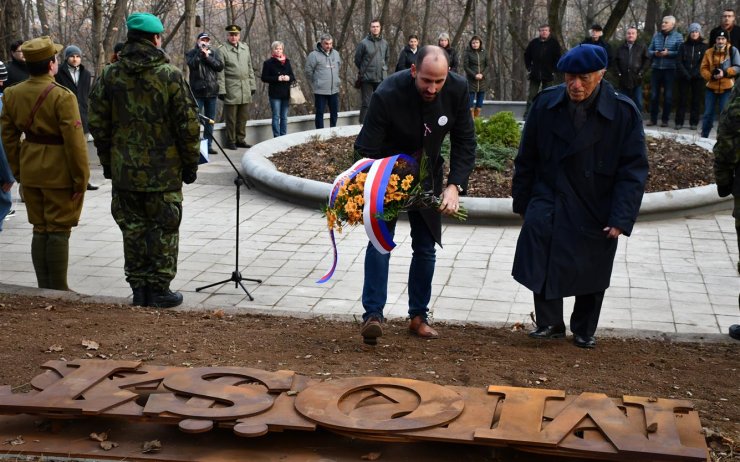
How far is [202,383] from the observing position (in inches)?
172

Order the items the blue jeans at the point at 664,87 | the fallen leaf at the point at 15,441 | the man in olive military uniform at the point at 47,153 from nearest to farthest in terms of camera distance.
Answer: the fallen leaf at the point at 15,441, the man in olive military uniform at the point at 47,153, the blue jeans at the point at 664,87

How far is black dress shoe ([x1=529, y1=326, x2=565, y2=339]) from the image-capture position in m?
5.90

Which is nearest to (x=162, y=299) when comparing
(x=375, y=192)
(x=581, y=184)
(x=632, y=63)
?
(x=375, y=192)

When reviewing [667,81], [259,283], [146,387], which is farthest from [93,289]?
[667,81]

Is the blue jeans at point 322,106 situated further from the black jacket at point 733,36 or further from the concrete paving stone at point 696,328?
the concrete paving stone at point 696,328

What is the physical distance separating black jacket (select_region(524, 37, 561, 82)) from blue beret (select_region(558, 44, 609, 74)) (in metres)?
13.2

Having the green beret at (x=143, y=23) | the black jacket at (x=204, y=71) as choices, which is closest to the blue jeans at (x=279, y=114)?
the black jacket at (x=204, y=71)

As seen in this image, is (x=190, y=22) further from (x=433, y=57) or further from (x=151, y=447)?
(x=151, y=447)

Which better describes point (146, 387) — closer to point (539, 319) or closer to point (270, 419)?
point (270, 419)

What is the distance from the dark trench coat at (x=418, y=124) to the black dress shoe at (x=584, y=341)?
105 centimetres

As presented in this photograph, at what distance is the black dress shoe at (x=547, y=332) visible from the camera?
5.90m

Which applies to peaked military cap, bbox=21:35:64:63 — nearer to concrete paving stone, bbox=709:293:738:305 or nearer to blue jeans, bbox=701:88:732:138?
concrete paving stone, bbox=709:293:738:305

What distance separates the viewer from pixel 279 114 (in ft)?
54.4

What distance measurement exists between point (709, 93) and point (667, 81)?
6.28 ft
